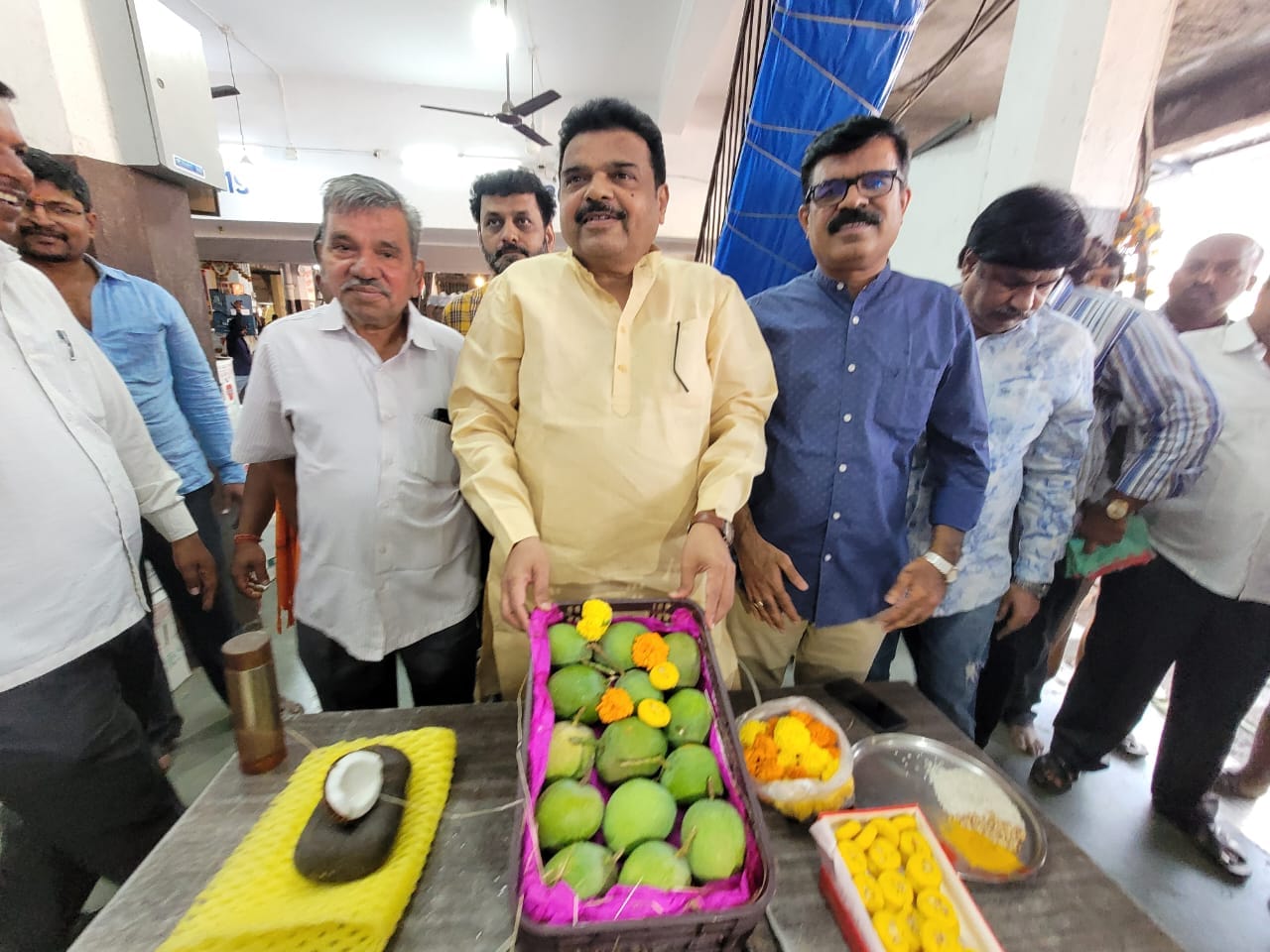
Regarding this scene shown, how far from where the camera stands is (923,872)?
2.36 feet

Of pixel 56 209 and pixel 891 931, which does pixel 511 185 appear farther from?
pixel 891 931

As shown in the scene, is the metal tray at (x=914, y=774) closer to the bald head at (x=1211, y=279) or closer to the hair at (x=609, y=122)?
the hair at (x=609, y=122)

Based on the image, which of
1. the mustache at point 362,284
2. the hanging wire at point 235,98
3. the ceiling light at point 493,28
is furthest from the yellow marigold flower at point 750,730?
the hanging wire at point 235,98

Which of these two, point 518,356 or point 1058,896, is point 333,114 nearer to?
point 518,356

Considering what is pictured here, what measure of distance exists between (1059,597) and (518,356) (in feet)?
7.02

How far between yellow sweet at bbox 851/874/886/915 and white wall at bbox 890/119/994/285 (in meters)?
4.41

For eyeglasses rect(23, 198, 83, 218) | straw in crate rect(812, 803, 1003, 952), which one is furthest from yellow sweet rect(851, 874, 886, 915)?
→ eyeglasses rect(23, 198, 83, 218)

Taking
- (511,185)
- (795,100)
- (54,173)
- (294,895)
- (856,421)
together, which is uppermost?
(795,100)

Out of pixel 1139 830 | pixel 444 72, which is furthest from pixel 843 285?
pixel 444 72

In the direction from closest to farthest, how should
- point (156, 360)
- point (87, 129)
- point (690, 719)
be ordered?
point (690, 719)
point (156, 360)
point (87, 129)

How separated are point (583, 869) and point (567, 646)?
31cm

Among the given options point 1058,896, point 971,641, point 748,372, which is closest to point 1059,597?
point 971,641

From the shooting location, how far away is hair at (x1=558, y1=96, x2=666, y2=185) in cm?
113

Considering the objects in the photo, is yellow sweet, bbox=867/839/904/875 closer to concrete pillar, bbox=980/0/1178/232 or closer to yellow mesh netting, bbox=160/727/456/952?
yellow mesh netting, bbox=160/727/456/952
